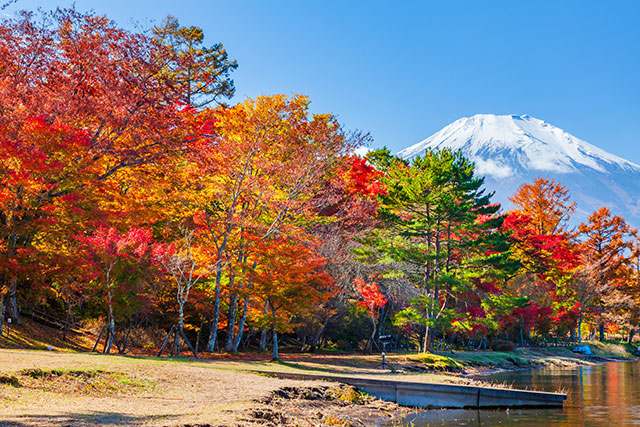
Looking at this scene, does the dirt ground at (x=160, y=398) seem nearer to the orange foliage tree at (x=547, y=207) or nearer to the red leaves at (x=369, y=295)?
the red leaves at (x=369, y=295)

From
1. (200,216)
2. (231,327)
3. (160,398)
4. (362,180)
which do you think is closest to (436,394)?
(160,398)

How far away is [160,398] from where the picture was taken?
33.2 feet

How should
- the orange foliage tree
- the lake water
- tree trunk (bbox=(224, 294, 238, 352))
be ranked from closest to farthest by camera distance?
the lake water, tree trunk (bbox=(224, 294, 238, 352)), the orange foliage tree

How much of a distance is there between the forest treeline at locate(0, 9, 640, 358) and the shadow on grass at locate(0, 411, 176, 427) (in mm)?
7000

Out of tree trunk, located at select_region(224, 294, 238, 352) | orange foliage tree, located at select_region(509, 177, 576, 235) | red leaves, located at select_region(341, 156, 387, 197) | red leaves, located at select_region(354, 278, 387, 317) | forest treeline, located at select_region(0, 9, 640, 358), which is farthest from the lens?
orange foliage tree, located at select_region(509, 177, 576, 235)

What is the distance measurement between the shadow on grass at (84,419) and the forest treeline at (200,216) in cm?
Answer: 700

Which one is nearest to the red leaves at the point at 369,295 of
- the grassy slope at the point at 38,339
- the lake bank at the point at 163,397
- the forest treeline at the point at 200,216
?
the forest treeline at the point at 200,216

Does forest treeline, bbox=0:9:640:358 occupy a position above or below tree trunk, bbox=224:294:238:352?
above

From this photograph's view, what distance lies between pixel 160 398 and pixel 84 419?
109 inches

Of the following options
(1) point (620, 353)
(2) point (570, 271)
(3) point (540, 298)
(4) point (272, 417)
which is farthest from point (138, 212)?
(1) point (620, 353)

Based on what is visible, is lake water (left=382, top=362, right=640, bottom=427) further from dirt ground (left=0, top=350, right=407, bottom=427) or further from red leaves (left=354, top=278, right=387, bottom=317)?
red leaves (left=354, top=278, right=387, bottom=317)

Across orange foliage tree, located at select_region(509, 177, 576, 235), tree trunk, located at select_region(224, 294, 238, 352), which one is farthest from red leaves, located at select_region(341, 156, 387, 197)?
orange foliage tree, located at select_region(509, 177, 576, 235)

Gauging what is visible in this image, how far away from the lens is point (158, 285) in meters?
22.6

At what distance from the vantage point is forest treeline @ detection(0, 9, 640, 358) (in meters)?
14.8
